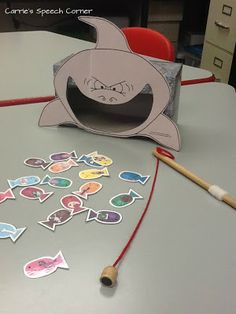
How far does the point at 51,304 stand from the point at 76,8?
9.03ft

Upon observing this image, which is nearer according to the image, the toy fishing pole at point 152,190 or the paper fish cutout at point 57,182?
the toy fishing pole at point 152,190

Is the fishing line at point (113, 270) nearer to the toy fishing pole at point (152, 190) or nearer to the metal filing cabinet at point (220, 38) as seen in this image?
the toy fishing pole at point (152, 190)

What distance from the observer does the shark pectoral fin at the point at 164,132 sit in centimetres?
88

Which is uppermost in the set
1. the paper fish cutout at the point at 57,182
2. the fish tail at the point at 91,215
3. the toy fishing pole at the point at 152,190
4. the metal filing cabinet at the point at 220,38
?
the toy fishing pole at the point at 152,190

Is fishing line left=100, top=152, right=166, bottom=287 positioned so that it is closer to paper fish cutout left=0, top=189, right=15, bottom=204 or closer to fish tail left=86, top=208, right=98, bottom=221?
fish tail left=86, top=208, right=98, bottom=221

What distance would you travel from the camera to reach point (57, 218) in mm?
661

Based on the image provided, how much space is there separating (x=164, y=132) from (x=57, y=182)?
0.97 feet

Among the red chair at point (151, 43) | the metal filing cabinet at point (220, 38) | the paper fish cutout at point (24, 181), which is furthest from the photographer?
the metal filing cabinet at point (220, 38)

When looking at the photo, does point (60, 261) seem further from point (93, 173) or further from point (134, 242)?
point (93, 173)

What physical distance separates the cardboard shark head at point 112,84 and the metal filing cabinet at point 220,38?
5.62ft

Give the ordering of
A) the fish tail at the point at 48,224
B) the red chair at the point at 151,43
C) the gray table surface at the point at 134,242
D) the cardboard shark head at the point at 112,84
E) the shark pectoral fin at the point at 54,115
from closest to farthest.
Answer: the gray table surface at the point at 134,242, the fish tail at the point at 48,224, the cardboard shark head at the point at 112,84, the shark pectoral fin at the point at 54,115, the red chair at the point at 151,43

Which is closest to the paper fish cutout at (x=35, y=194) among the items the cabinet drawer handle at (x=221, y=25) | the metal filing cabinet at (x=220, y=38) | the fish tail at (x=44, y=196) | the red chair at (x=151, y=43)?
the fish tail at (x=44, y=196)

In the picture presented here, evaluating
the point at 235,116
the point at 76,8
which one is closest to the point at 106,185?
the point at 235,116

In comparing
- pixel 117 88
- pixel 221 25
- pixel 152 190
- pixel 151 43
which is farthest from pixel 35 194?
pixel 221 25
